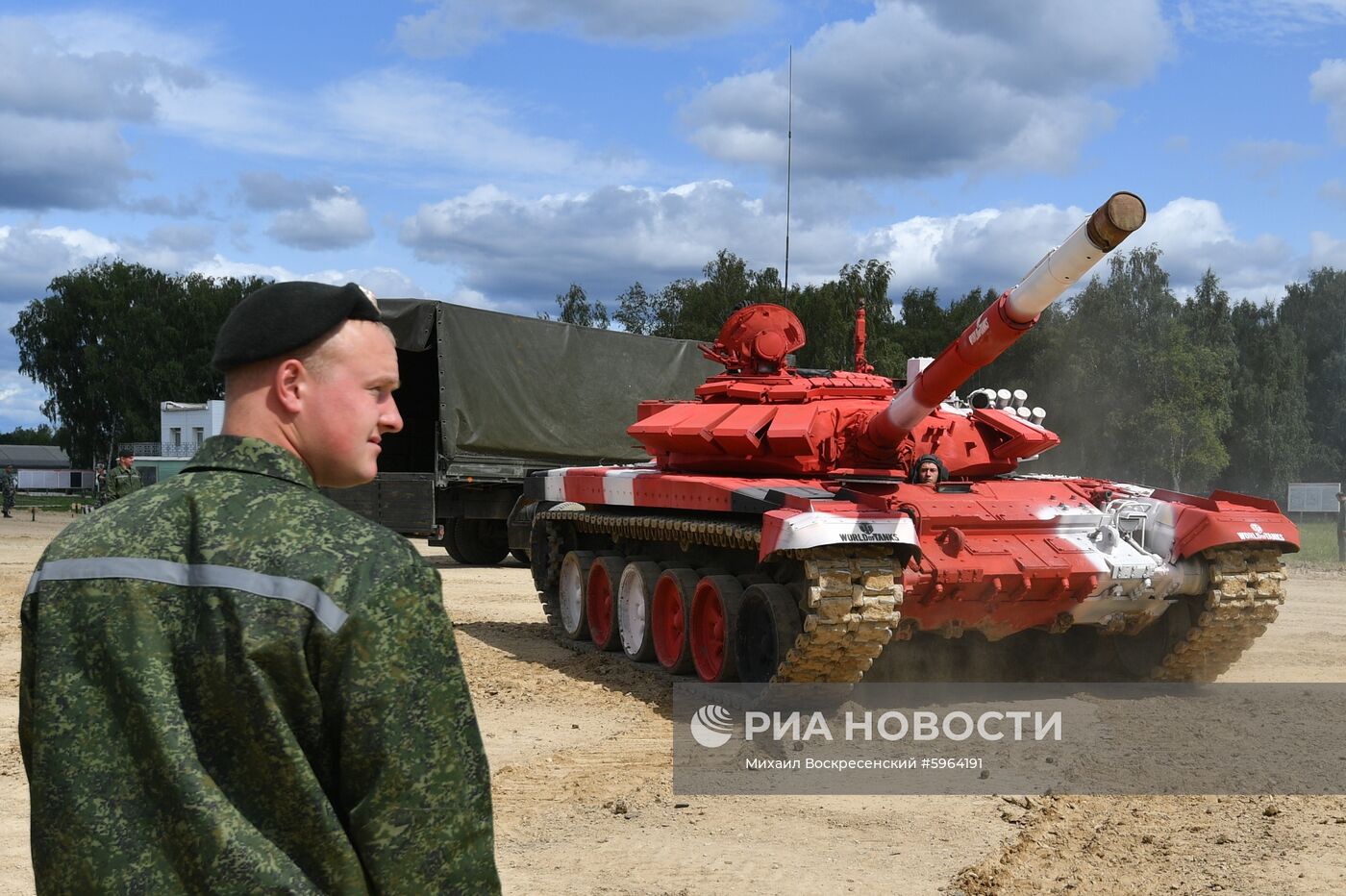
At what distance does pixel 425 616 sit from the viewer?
1.90 meters

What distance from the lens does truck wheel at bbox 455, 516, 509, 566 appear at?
1950 cm

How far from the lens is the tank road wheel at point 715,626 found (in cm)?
941

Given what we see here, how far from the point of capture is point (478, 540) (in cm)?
1962

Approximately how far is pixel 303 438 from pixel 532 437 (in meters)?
16.0

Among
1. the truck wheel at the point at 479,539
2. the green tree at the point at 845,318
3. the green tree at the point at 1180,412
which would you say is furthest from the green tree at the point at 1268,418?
the truck wheel at the point at 479,539

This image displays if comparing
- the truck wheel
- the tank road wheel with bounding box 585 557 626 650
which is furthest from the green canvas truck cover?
the tank road wheel with bounding box 585 557 626 650

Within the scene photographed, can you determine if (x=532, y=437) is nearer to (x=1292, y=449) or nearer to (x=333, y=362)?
(x=333, y=362)

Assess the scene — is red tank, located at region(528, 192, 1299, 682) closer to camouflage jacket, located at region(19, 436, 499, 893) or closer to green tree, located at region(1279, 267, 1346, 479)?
camouflage jacket, located at region(19, 436, 499, 893)

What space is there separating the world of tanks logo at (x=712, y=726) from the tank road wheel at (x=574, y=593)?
312cm

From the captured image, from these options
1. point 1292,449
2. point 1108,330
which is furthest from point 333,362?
point 1292,449

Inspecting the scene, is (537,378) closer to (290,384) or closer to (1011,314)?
(1011,314)

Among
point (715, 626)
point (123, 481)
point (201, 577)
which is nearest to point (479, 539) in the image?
point (123, 481)

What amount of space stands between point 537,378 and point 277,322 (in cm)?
1623

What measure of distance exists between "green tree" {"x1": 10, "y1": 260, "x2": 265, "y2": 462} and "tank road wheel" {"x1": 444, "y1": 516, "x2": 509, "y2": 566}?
1563 inches
